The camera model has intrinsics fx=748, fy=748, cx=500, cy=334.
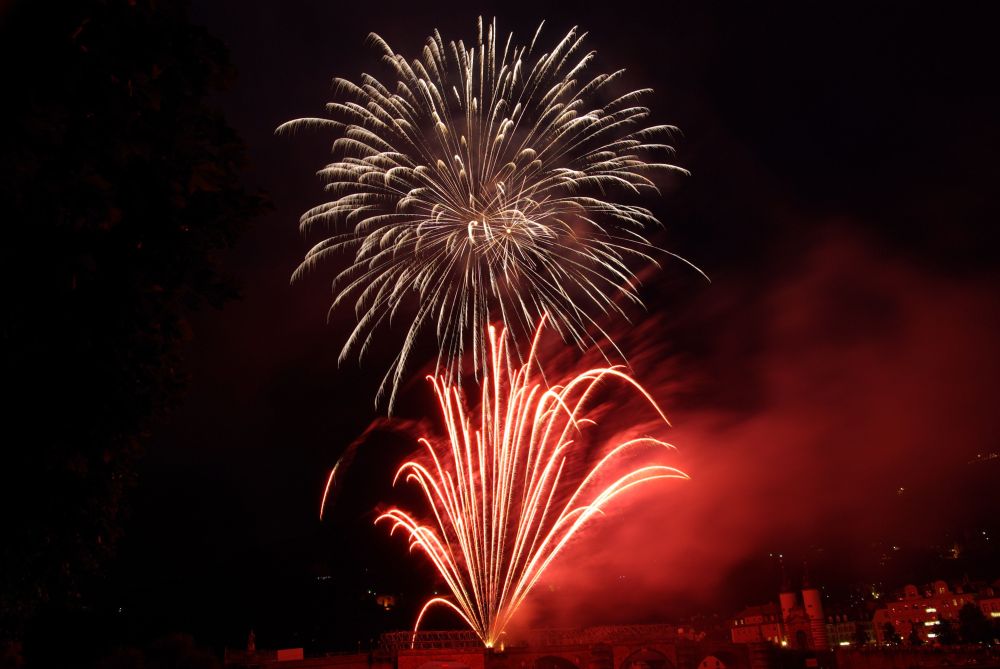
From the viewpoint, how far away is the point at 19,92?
7637 mm

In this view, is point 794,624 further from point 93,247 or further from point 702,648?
point 93,247

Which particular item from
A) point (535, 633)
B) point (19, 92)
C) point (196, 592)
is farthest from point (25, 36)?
point (196, 592)

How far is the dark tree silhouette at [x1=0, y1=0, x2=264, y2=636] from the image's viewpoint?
25.0 ft

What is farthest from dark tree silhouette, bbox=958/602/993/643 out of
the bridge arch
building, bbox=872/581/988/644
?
the bridge arch

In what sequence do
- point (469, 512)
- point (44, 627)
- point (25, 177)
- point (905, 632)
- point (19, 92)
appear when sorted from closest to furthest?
point (25, 177) < point (19, 92) < point (469, 512) < point (44, 627) < point (905, 632)

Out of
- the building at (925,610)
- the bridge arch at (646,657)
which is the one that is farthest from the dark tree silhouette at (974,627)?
the bridge arch at (646,657)

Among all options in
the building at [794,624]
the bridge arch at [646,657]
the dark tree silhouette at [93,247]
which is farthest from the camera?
the building at [794,624]

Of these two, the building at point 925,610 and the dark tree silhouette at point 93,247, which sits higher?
the dark tree silhouette at point 93,247

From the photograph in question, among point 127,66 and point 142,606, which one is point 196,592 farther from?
point 127,66

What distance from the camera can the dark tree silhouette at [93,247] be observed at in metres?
7.62

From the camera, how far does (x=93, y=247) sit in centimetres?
830

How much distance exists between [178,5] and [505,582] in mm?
30905

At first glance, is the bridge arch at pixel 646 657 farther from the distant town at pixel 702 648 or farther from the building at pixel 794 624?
the building at pixel 794 624

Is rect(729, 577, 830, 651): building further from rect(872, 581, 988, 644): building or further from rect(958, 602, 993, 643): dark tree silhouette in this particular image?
rect(872, 581, 988, 644): building
